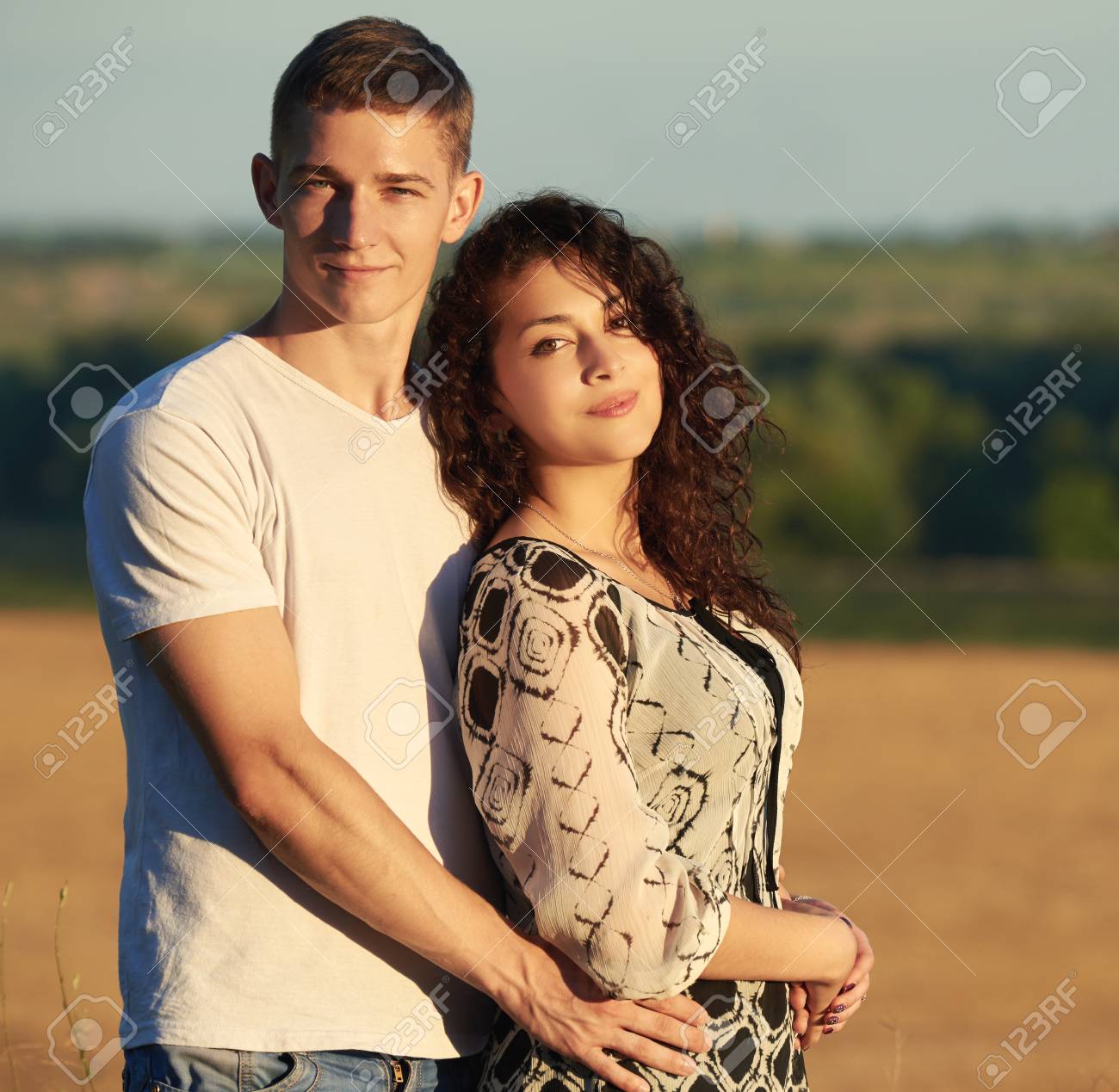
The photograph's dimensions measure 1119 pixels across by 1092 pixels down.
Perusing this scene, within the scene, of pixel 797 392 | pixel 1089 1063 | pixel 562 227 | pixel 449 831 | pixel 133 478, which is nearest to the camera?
pixel 133 478

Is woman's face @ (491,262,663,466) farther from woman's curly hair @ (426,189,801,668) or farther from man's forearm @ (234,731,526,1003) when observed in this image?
man's forearm @ (234,731,526,1003)

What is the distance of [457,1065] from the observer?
2.56m

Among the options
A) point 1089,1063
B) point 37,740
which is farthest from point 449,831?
point 37,740

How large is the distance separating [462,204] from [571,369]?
0.41m

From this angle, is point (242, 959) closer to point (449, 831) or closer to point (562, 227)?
point (449, 831)

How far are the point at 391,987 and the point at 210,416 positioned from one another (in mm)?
966

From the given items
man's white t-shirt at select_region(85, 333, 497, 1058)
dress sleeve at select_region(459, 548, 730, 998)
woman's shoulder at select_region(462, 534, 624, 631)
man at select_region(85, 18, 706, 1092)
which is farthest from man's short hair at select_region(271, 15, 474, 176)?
dress sleeve at select_region(459, 548, 730, 998)

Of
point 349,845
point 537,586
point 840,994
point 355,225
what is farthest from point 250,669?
point 840,994

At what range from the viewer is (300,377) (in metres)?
2.61

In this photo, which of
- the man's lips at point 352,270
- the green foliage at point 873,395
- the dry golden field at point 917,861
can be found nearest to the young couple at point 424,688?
the man's lips at point 352,270

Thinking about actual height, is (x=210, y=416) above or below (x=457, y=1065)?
above

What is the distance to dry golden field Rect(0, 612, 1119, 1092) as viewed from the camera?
9719mm

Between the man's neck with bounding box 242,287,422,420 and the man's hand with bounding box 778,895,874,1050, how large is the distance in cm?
117

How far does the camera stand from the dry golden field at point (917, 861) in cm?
972
